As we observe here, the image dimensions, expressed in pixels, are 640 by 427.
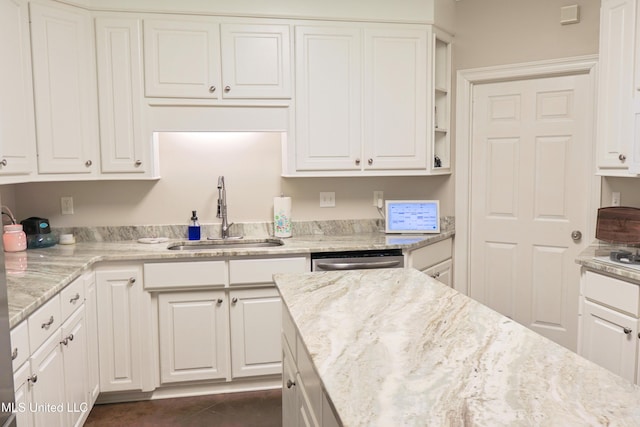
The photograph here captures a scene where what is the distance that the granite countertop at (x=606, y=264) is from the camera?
8.25ft

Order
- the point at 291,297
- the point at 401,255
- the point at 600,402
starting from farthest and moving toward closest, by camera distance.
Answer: the point at 401,255
the point at 291,297
the point at 600,402

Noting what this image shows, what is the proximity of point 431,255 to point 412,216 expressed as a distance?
1.01 ft

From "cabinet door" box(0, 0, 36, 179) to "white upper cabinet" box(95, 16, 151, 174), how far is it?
43cm

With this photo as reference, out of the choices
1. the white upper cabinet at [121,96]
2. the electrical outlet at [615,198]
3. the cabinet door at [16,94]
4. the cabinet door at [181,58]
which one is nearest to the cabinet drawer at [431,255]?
the electrical outlet at [615,198]

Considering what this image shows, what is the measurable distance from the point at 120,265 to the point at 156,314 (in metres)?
0.36

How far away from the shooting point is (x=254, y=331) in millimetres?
3342

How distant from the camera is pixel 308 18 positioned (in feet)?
11.6

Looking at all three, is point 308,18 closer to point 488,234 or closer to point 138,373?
point 488,234

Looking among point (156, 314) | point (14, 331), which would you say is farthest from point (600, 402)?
point (156, 314)

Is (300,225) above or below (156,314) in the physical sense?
above

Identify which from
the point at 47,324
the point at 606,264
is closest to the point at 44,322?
the point at 47,324

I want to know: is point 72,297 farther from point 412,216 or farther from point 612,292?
point 612,292

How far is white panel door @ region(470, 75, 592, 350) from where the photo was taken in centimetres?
365

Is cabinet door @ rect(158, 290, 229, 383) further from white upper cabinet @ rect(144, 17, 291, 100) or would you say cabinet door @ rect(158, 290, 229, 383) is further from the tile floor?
white upper cabinet @ rect(144, 17, 291, 100)
